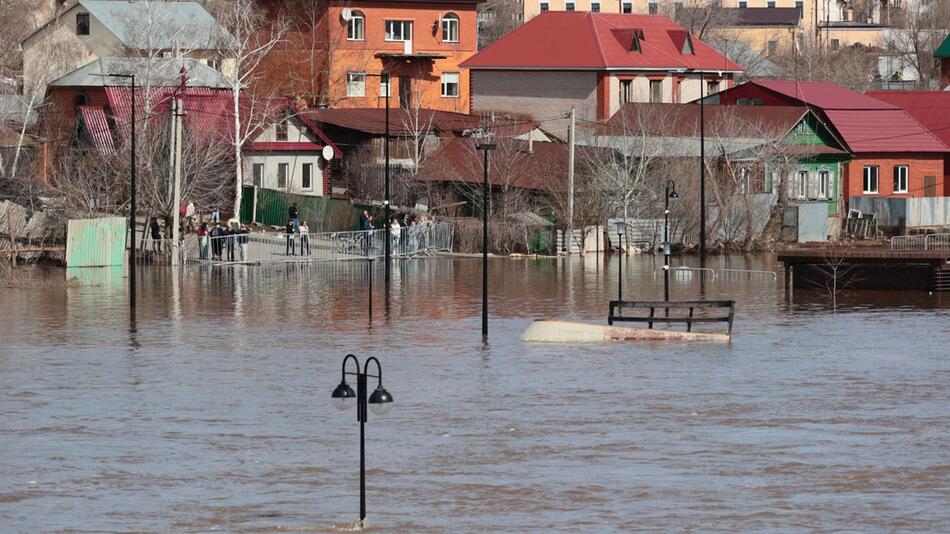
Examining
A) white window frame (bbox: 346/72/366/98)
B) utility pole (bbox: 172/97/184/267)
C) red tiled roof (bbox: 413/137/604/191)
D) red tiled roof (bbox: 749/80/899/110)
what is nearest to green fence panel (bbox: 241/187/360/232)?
red tiled roof (bbox: 413/137/604/191)

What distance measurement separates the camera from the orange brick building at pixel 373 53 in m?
93.9

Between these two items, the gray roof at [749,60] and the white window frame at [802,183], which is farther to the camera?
the gray roof at [749,60]

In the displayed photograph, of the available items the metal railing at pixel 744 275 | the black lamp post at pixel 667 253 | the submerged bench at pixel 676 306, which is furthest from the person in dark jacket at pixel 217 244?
the submerged bench at pixel 676 306

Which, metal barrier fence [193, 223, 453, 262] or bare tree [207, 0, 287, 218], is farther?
bare tree [207, 0, 287, 218]

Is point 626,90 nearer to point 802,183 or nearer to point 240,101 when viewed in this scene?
point 802,183

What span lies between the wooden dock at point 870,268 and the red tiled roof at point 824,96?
28.0 m

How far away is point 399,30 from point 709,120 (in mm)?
23996

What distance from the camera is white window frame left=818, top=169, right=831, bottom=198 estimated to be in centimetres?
8019

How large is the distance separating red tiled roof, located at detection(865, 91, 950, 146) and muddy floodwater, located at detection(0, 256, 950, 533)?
39.9 metres

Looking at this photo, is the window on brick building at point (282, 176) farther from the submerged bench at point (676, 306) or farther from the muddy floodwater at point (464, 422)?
the submerged bench at point (676, 306)

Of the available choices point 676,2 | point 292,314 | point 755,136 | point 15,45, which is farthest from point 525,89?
point 676,2

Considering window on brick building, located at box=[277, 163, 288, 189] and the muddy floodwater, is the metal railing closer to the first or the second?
the muddy floodwater

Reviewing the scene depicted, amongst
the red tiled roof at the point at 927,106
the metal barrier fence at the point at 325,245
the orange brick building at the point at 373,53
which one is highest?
the orange brick building at the point at 373,53

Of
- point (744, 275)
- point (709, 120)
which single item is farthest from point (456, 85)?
point (744, 275)
